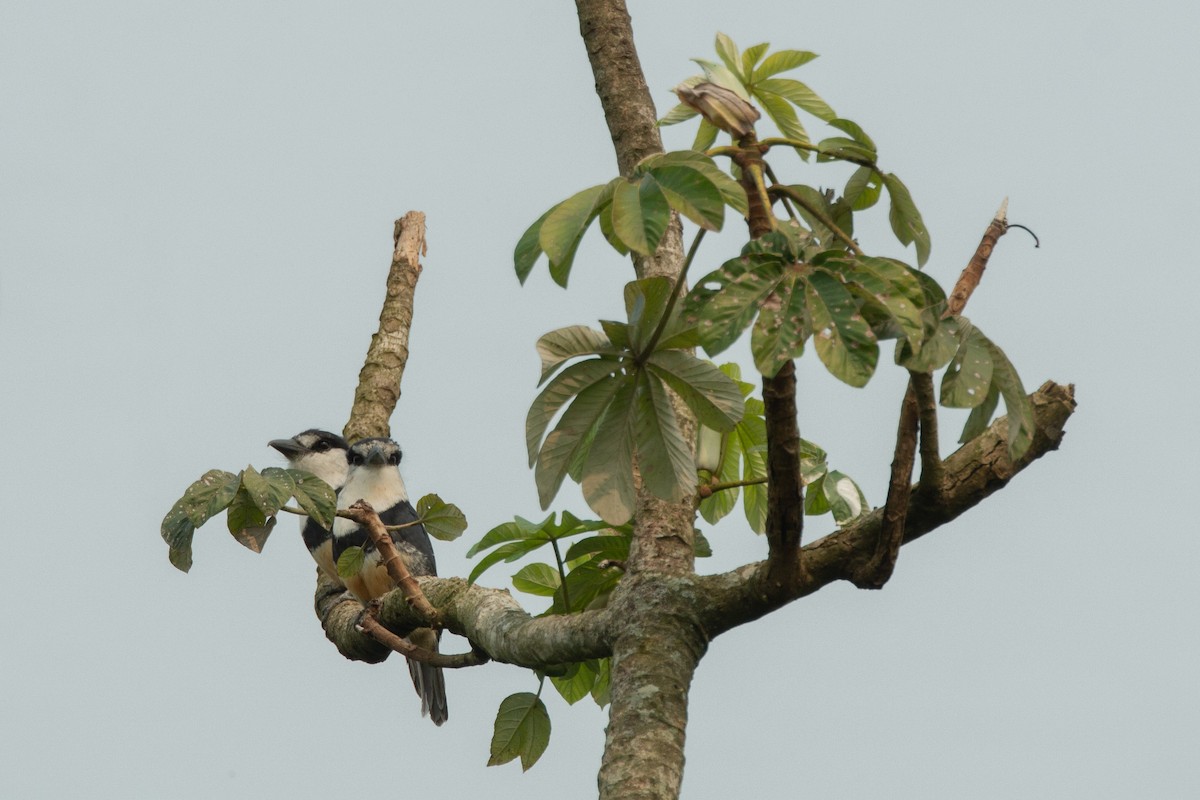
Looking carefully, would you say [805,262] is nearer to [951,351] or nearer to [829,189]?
[951,351]

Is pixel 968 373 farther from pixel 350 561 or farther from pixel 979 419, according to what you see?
pixel 350 561

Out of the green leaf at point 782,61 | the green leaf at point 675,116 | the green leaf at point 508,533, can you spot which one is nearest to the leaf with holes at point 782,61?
the green leaf at point 782,61

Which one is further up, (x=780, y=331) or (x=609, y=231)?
(x=609, y=231)

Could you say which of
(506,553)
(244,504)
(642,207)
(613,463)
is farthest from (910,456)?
(244,504)

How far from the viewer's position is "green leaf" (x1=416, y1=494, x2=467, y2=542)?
172 inches

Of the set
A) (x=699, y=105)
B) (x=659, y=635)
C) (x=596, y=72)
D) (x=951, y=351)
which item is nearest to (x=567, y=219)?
(x=699, y=105)

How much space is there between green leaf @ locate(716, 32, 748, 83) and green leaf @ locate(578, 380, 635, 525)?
2.73 feet

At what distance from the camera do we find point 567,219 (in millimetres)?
2602

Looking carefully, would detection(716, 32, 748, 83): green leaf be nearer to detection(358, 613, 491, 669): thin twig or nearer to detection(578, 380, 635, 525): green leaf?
detection(578, 380, 635, 525): green leaf

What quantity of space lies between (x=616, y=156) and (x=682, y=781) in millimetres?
2512

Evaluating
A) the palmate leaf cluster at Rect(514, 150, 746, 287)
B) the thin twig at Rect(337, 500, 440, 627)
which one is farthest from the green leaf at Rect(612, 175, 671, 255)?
the thin twig at Rect(337, 500, 440, 627)

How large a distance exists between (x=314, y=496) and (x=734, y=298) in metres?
1.59

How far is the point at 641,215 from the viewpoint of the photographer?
8.21ft

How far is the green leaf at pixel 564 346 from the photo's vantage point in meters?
2.82
